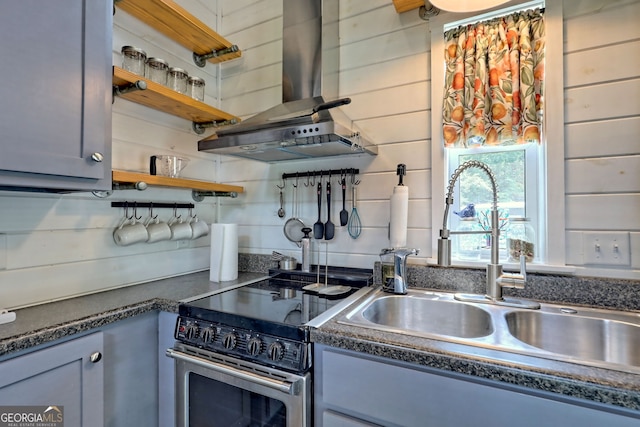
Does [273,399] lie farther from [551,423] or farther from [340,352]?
[551,423]

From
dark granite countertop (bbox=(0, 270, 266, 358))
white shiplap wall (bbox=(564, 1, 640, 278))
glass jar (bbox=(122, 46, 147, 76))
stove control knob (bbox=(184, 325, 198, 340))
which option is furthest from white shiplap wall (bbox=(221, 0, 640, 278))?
stove control knob (bbox=(184, 325, 198, 340))

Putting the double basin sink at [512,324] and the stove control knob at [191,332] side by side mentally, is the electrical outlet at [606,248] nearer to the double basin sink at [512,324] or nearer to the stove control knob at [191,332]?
the double basin sink at [512,324]

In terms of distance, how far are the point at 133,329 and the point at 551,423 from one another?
1432 millimetres

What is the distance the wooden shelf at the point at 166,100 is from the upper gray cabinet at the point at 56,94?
0.22 m

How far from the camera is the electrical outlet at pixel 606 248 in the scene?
3.89 ft

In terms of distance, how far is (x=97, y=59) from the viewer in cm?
109

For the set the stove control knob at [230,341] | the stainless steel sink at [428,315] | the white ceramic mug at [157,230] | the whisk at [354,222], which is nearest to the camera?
the stove control knob at [230,341]

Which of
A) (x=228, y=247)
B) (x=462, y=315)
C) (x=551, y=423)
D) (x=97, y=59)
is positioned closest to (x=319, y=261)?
(x=228, y=247)

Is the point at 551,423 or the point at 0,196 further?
the point at 0,196

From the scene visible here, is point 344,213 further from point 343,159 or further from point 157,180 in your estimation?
point 157,180

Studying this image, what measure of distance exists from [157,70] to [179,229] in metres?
0.83

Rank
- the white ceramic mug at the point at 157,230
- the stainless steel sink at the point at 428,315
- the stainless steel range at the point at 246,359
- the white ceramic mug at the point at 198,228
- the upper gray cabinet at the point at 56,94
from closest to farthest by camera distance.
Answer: the upper gray cabinet at the point at 56,94, the stainless steel range at the point at 246,359, the stainless steel sink at the point at 428,315, the white ceramic mug at the point at 157,230, the white ceramic mug at the point at 198,228

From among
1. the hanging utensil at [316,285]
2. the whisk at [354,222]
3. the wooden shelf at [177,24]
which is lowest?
the hanging utensil at [316,285]

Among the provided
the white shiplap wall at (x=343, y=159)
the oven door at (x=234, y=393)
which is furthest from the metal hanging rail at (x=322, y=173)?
the oven door at (x=234, y=393)
